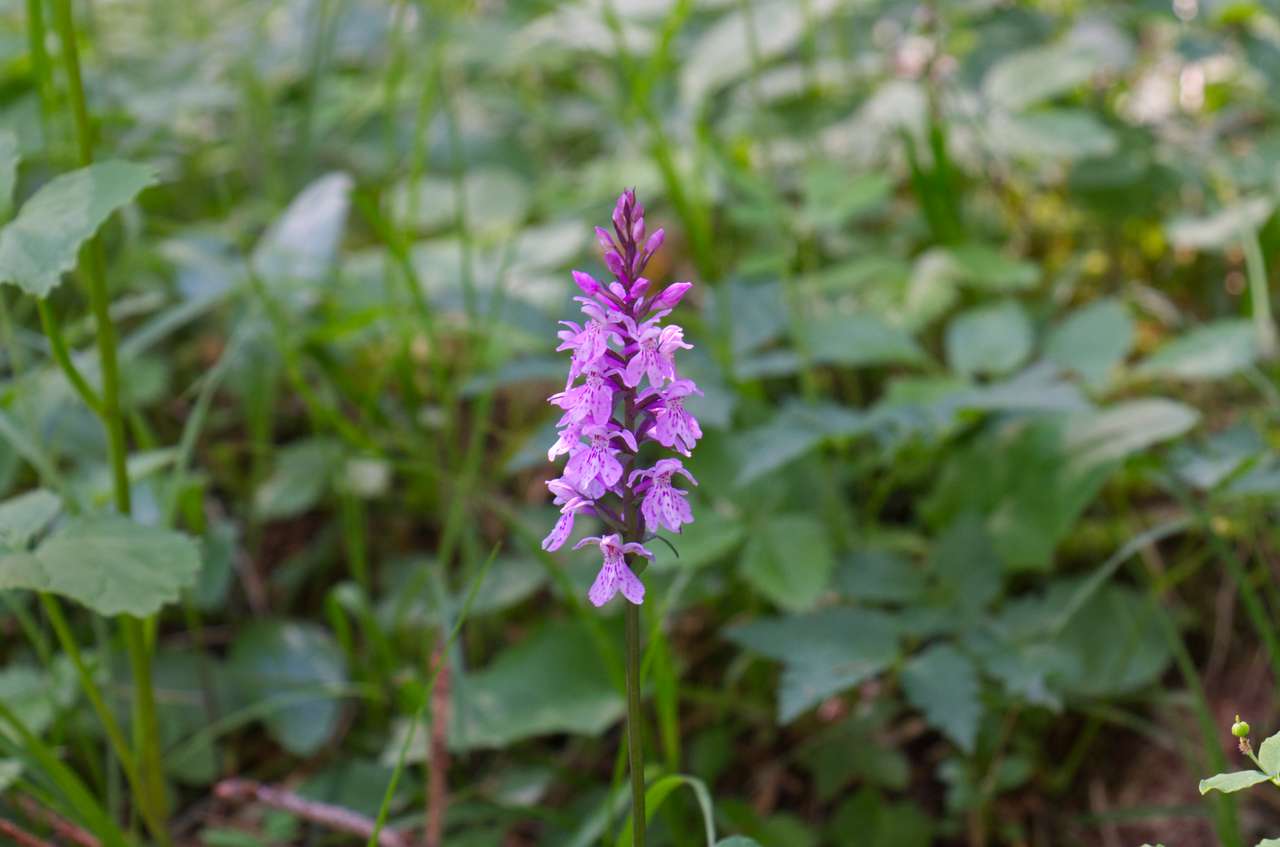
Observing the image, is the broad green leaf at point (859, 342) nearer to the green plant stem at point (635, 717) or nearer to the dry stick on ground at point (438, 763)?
A: the dry stick on ground at point (438, 763)

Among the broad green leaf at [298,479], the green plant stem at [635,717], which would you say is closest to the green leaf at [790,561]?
the green plant stem at [635,717]

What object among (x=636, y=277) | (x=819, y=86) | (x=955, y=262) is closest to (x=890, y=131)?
(x=819, y=86)

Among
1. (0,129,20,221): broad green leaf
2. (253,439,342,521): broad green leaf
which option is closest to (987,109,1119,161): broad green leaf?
(253,439,342,521): broad green leaf

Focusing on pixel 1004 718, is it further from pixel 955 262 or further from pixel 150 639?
pixel 150 639

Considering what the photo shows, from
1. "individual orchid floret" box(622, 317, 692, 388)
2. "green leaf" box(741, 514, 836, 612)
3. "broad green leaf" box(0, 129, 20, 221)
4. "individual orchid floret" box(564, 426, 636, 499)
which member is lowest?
"green leaf" box(741, 514, 836, 612)

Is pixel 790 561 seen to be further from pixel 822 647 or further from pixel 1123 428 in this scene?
pixel 1123 428

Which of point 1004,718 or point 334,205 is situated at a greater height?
point 334,205

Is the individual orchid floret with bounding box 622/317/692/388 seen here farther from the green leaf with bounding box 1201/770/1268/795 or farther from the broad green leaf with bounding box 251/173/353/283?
the broad green leaf with bounding box 251/173/353/283
